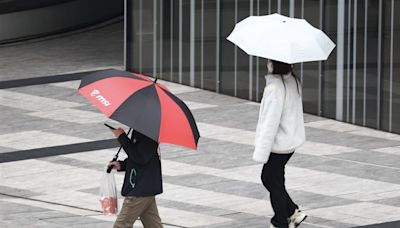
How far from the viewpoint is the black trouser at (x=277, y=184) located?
11.6 meters

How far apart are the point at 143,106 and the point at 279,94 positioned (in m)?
2.08

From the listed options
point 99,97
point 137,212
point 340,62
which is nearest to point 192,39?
point 340,62

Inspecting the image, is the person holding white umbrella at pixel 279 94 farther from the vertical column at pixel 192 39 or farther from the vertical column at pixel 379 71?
the vertical column at pixel 192 39

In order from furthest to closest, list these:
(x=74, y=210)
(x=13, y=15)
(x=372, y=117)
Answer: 1. (x=13, y=15)
2. (x=372, y=117)
3. (x=74, y=210)

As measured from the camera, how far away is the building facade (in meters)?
17.4

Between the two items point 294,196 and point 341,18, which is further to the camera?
point 341,18

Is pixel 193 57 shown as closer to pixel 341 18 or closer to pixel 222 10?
pixel 222 10

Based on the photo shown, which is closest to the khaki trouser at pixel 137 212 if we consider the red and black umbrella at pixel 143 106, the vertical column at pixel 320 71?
the red and black umbrella at pixel 143 106

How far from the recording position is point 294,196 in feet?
44.3

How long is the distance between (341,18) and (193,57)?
3213mm

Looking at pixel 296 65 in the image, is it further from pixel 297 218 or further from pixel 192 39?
pixel 297 218

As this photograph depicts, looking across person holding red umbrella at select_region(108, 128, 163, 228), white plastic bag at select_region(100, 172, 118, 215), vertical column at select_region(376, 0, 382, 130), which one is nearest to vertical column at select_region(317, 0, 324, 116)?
vertical column at select_region(376, 0, 382, 130)

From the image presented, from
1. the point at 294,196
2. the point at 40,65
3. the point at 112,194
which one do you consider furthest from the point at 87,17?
the point at 112,194

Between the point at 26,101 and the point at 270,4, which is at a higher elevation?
the point at 270,4
